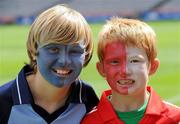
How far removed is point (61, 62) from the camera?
11.8ft

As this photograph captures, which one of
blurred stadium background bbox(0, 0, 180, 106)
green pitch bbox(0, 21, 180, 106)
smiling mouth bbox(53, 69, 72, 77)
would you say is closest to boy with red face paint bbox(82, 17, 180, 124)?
smiling mouth bbox(53, 69, 72, 77)

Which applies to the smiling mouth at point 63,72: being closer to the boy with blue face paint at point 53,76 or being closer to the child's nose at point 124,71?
the boy with blue face paint at point 53,76

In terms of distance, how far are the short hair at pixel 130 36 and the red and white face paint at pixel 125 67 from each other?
1.2 inches

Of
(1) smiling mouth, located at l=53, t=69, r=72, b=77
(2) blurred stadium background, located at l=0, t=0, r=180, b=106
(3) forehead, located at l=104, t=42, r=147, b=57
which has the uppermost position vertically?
(3) forehead, located at l=104, t=42, r=147, b=57

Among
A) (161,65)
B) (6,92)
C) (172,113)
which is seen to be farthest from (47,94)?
(161,65)

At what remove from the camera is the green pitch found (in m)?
10.2

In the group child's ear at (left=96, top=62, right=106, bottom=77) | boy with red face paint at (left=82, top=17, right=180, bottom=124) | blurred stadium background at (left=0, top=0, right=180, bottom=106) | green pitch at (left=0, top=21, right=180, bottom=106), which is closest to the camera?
boy with red face paint at (left=82, top=17, right=180, bottom=124)

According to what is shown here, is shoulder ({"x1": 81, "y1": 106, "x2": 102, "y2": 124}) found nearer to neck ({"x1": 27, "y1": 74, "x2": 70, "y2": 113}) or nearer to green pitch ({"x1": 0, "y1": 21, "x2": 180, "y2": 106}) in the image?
neck ({"x1": 27, "y1": 74, "x2": 70, "y2": 113})

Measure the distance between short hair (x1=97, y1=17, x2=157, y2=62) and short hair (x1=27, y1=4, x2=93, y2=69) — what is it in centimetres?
9

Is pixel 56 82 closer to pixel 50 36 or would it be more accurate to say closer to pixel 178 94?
pixel 50 36

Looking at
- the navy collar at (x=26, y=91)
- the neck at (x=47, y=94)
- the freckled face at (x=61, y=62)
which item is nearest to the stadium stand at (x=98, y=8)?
the navy collar at (x=26, y=91)

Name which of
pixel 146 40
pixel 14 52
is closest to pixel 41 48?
pixel 146 40

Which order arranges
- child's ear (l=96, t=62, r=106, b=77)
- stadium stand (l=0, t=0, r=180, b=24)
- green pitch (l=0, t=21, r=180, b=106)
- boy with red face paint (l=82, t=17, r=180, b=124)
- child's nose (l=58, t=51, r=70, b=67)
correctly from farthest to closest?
stadium stand (l=0, t=0, r=180, b=24) < green pitch (l=0, t=21, r=180, b=106) < child's ear (l=96, t=62, r=106, b=77) < boy with red face paint (l=82, t=17, r=180, b=124) < child's nose (l=58, t=51, r=70, b=67)

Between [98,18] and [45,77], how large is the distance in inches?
1099
